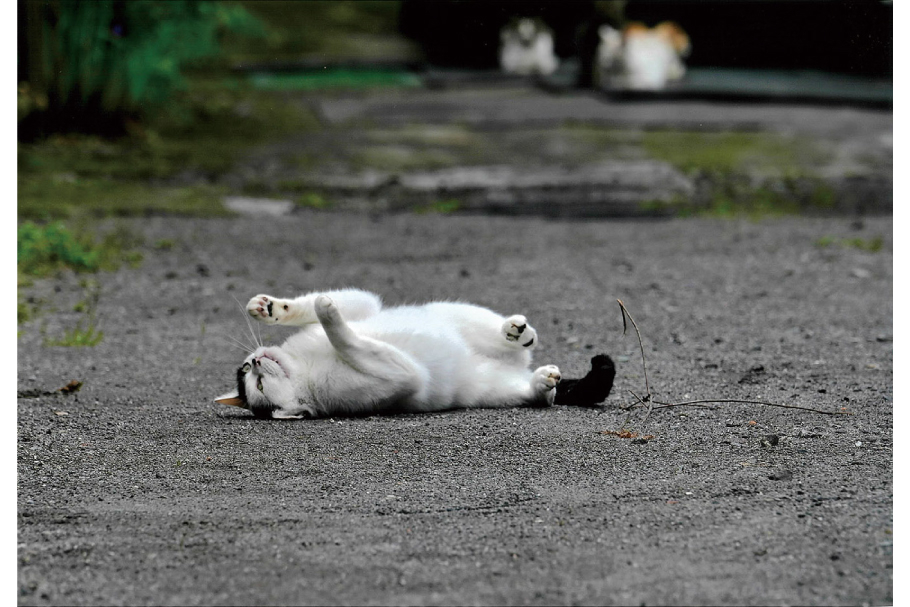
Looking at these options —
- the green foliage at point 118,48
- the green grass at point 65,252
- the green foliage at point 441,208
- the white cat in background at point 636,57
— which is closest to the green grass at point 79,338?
the green grass at point 65,252

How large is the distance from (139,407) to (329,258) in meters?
3.04

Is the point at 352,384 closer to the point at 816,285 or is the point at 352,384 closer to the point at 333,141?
the point at 816,285

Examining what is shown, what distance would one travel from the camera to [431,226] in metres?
7.91

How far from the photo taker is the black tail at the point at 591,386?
3.79m

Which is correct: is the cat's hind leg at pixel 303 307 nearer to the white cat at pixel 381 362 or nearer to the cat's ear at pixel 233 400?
the white cat at pixel 381 362

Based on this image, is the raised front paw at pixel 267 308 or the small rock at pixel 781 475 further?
the raised front paw at pixel 267 308

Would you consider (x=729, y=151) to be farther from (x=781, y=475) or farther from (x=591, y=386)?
(x=781, y=475)

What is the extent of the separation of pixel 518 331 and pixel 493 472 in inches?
31.8

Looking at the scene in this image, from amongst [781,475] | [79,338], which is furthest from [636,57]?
[781,475]

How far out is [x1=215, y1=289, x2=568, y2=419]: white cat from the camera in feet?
11.9

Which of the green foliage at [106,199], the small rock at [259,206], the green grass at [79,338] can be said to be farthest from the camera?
the small rock at [259,206]

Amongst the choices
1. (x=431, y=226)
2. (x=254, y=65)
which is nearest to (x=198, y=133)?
(x=431, y=226)

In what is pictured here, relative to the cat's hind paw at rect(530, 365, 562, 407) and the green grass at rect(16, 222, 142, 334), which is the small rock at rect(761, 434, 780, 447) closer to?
the cat's hind paw at rect(530, 365, 562, 407)

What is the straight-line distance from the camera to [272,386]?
12.2ft
